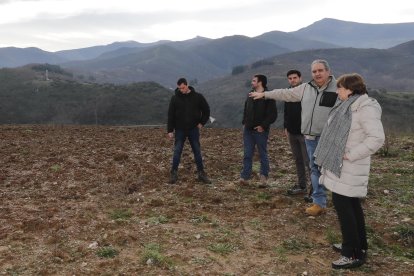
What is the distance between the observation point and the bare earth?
4.89 metres

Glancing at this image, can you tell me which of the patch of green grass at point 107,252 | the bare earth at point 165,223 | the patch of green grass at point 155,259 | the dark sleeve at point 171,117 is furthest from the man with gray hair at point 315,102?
the patch of green grass at point 107,252

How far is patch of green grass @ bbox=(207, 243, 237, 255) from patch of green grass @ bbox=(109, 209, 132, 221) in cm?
175

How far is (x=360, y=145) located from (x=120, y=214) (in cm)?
403

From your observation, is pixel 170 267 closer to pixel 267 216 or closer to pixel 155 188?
pixel 267 216

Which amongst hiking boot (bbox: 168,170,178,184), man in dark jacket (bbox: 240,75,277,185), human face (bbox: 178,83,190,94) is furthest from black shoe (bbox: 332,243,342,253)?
human face (bbox: 178,83,190,94)

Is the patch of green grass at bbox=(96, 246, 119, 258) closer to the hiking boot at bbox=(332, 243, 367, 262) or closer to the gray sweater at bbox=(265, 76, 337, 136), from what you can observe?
the hiking boot at bbox=(332, 243, 367, 262)

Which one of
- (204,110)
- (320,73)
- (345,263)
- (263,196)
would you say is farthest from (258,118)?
(345,263)

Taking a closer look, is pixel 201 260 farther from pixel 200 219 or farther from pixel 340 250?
pixel 340 250

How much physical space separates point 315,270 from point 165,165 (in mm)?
6421

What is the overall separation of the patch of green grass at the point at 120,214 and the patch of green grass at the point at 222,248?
1755 millimetres

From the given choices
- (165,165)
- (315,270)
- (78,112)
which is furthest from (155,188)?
(78,112)

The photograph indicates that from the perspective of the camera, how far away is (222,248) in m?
5.29

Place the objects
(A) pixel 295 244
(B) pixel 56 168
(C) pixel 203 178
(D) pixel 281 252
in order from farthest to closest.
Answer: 1. (B) pixel 56 168
2. (C) pixel 203 178
3. (A) pixel 295 244
4. (D) pixel 281 252

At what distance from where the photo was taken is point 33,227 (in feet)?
20.0
